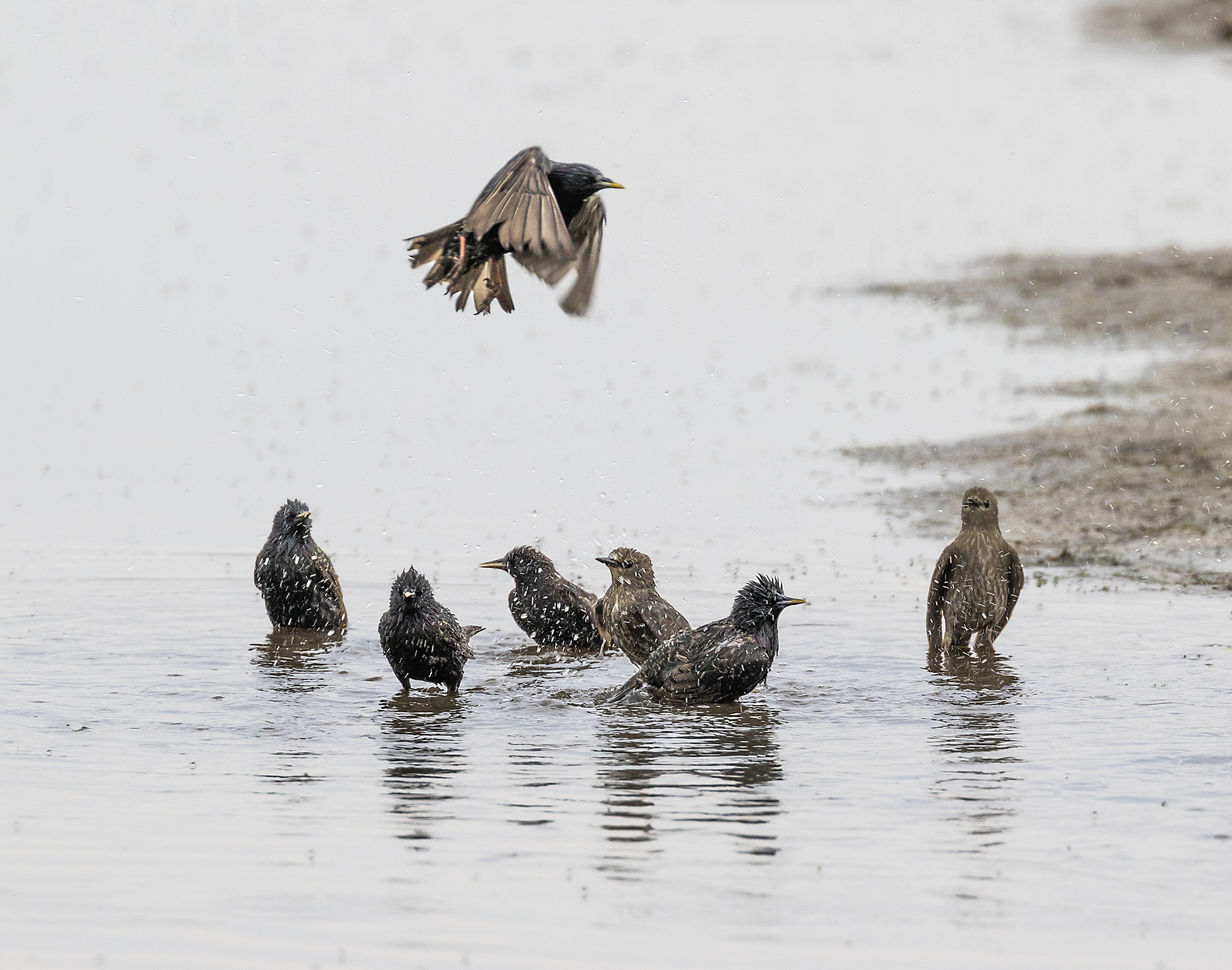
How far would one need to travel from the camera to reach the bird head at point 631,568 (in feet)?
35.2

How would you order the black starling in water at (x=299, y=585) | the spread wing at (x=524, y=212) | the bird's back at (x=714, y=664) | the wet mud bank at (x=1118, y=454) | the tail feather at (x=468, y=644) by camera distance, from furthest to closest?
→ the wet mud bank at (x=1118, y=454) < the black starling in water at (x=299, y=585) < the tail feather at (x=468, y=644) < the bird's back at (x=714, y=664) < the spread wing at (x=524, y=212)

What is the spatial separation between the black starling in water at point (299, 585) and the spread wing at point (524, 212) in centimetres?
296

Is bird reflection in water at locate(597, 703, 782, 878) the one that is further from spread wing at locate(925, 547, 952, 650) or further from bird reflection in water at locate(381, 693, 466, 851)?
spread wing at locate(925, 547, 952, 650)

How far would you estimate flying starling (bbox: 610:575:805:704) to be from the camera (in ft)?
31.4

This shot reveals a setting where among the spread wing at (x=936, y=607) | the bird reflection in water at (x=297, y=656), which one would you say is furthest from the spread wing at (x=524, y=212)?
the spread wing at (x=936, y=607)

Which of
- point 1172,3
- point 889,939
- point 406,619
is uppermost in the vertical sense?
point 1172,3

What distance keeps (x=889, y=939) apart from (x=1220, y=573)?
330 inches

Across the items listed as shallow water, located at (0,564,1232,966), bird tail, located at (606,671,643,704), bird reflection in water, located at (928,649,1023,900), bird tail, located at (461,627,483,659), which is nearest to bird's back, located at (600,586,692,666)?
shallow water, located at (0,564,1232,966)

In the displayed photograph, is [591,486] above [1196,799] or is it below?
above

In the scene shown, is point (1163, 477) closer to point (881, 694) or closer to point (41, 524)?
point (881, 694)

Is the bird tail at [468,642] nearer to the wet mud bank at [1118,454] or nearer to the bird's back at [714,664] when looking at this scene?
the bird's back at [714,664]

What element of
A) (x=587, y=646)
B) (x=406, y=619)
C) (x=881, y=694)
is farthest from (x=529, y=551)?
(x=881, y=694)

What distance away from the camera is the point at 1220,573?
13.3 m

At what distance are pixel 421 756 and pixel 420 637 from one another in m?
Answer: 1.52
